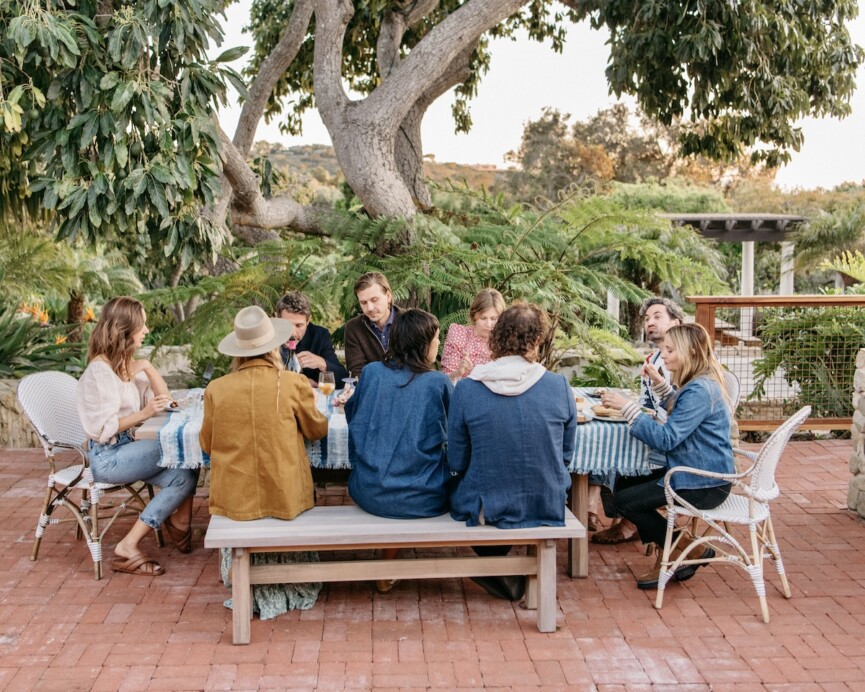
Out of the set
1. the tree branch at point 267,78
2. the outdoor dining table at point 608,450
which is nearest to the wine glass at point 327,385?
the outdoor dining table at point 608,450

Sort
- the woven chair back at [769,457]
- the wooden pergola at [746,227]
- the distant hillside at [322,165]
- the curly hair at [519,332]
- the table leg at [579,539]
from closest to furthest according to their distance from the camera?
the curly hair at [519,332] → the woven chair back at [769,457] → the table leg at [579,539] → the wooden pergola at [746,227] → the distant hillside at [322,165]

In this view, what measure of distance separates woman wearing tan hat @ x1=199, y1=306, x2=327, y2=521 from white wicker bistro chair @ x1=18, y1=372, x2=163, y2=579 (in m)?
1.03

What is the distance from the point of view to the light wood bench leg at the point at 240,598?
405 centimetres

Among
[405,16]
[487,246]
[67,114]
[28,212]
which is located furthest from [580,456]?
[405,16]

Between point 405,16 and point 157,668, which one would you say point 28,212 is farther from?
point 157,668

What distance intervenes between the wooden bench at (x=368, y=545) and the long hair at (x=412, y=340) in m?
0.69

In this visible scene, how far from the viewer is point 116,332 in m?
4.77

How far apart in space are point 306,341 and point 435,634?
8.41 ft

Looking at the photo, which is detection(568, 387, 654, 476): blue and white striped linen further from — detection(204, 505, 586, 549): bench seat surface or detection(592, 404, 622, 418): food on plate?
detection(204, 505, 586, 549): bench seat surface

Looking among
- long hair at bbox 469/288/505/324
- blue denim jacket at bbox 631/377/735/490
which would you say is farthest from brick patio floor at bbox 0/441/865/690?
long hair at bbox 469/288/505/324

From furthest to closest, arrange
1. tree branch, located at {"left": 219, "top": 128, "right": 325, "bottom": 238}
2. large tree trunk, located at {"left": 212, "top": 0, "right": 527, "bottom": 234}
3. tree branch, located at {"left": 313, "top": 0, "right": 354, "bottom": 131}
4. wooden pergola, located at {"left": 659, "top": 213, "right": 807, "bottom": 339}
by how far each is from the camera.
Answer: wooden pergola, located at {"left": 659, "top": 213, "right": 807, "bottom": 339}
tree branch, located at {"left": 313, "top": 0, "right": 354, "bottom": 131}
large tree trunk, located at {"left": 212, "top": 0, "right": 527, "bottom": 234}
tree branch, located at {"left": 219, "top": 128, "right": 325, "bottom": 238}

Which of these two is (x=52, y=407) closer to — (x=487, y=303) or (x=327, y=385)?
(x=327, y=385)

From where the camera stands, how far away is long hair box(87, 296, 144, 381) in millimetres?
4773

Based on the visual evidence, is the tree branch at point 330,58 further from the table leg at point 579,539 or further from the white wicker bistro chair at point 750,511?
the white wicker bistro chair at point 750,511
